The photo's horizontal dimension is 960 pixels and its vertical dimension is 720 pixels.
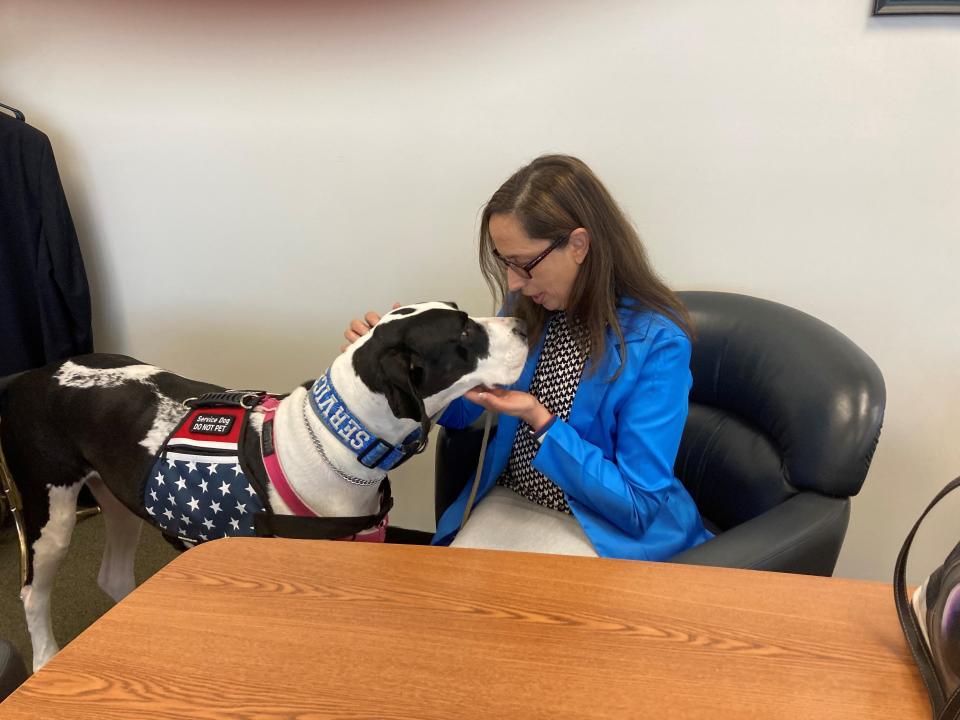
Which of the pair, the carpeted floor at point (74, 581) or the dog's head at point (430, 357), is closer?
the dog's head at point (430, 357)

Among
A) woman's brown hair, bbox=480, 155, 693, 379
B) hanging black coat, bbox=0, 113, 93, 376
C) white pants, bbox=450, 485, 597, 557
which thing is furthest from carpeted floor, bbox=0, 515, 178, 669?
woman's brown hair, bbox=480, 155, 693, 379

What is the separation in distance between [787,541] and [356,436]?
2.62ft

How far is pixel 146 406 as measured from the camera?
1.43 meters

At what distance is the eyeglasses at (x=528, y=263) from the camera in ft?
4.10

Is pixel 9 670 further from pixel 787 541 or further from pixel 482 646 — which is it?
pixel 787 541

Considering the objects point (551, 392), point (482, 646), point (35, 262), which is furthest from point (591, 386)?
point (35, 262)

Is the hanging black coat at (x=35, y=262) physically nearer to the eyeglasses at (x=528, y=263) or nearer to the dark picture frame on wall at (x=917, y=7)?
the eyeglasses at (x=528, y=263)

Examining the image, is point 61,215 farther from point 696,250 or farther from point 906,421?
point 906,421

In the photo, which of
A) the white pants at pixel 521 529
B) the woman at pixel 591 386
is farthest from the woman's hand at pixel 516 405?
the white pants at pixel 521 529

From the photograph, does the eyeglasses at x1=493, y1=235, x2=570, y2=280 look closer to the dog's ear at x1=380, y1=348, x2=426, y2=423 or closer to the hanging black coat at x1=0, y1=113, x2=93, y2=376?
the dog's ear at x1=380, y1=348, x2=426, y2=423

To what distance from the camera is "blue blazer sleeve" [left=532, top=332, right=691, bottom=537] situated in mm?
1207

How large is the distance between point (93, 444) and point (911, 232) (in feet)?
6.70

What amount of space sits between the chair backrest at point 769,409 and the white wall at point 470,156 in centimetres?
34

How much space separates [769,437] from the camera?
138 cm
